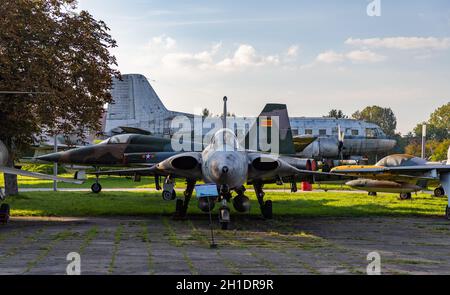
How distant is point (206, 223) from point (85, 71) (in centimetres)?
914

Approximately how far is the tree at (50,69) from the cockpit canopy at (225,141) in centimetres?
736

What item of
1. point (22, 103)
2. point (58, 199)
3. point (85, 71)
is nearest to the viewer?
point (22, 103)

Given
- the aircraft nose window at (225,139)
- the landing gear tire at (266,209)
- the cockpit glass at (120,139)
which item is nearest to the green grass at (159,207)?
the landing gear tire at (266,209)

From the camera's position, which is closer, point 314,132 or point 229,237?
point 229,237

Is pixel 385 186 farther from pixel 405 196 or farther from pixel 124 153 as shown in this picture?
pixel 124 153

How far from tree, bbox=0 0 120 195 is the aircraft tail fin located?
12.4 meters

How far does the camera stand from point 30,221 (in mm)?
18000

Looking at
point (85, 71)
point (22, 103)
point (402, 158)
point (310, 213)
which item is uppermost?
point (85, 71)

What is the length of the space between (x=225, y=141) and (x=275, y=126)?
21580mm

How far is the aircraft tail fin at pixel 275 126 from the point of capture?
35.4 meters

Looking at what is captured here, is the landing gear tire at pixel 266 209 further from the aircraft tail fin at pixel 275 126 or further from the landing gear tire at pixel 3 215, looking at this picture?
the aircraft tail fin at pixel 275 126
